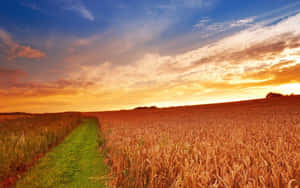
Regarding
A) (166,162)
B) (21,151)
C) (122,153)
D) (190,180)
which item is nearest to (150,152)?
(166,162)

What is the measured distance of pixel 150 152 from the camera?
4.78 metres

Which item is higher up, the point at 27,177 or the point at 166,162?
the point at 166,162

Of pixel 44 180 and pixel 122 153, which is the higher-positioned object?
pixel 122 153

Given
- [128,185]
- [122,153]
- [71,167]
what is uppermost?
[122,153]

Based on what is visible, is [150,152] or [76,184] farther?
[76,184]

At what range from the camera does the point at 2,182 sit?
6203 millimetres

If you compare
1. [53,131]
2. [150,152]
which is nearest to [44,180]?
[150,152]

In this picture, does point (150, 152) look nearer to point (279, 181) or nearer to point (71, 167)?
point (279, 181)

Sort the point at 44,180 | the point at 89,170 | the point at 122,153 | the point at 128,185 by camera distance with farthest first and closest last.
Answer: the point at 89,170, the point at 44,180, the point at 122,153, the point at 128,185

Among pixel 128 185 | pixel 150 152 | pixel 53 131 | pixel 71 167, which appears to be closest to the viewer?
pixel 128 185

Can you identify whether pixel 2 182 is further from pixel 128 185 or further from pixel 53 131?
pixel 53 131

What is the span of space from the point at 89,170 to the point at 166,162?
4768 millimetres

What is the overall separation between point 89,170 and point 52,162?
2559 mm

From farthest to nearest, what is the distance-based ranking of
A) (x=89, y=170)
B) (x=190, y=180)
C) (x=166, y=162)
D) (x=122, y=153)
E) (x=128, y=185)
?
(x=89, y=170) < (x=122, y=153) < (x=128, y=185) < (x=166, y=162) < (x=190, y=180)
